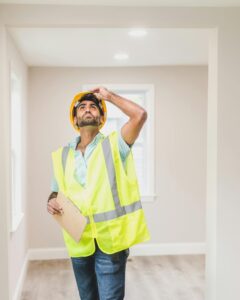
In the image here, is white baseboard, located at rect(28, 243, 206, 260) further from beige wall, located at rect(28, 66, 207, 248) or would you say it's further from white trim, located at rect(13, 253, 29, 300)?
white trim, located at rect(13, 253, 29, 300)

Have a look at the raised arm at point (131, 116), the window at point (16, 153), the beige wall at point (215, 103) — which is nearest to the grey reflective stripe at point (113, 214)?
the raised arm at point (131, 116)

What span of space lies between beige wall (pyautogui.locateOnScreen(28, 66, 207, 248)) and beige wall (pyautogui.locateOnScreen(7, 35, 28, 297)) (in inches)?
11.5

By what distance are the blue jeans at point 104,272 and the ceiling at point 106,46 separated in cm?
185

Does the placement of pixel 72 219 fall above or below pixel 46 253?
above

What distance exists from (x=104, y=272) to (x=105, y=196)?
0.40m

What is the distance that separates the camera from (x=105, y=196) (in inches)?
85.0

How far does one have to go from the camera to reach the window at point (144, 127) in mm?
5145

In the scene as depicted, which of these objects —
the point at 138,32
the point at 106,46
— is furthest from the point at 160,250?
the point at 138,32

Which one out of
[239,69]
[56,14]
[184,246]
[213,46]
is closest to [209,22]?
[213,46]

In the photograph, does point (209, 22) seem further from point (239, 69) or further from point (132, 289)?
point (132, 289)

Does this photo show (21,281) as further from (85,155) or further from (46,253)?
(85,155)

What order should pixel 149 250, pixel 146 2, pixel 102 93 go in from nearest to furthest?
pixel 102 93 → pixel 146 2 → pixel 149 250

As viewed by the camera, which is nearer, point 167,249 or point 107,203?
point 107,203

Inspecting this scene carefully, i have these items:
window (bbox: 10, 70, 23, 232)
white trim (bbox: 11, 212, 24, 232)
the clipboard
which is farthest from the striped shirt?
window (bbox: 10, 70, 23, 232)
